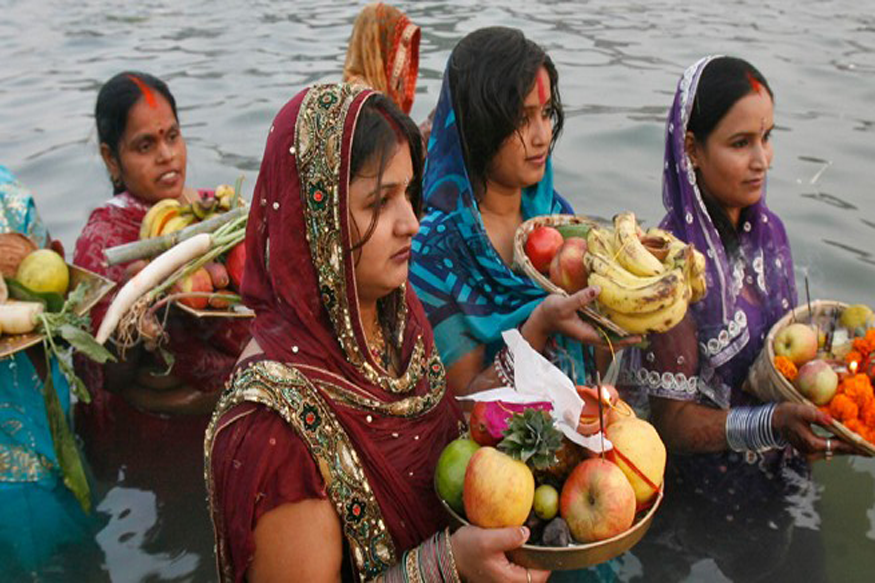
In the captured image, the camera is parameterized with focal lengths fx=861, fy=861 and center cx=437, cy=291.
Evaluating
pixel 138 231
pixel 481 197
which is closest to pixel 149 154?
pixel 138 231

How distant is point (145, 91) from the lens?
4297mm

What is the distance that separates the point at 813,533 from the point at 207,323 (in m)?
2.91

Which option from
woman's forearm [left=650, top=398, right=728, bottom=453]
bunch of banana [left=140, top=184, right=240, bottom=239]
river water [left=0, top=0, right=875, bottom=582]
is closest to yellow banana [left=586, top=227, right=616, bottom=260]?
woman's forearm [left=650, top=398, right=728, bottom=453]

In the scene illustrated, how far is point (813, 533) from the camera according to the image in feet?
12.5

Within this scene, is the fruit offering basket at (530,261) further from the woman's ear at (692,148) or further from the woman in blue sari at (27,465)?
the woman in blue sari at (27,465)

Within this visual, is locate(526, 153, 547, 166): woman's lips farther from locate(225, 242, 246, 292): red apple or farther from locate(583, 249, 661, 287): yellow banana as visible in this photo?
locate(225, 242, 246, 292): red apple

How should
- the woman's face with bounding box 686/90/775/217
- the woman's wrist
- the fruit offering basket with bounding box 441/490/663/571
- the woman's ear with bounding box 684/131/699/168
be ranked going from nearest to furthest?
the fruit offering basket with bounding box 441/490/663/571, the woman's wrist, the woman's face with bounding box 686/90/775/217, the woman's ear with bounding box 684/131/699/168

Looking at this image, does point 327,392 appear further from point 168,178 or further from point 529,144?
point 168,178

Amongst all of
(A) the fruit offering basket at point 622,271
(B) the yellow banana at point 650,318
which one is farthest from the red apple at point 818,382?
(B) the yellow banana at point 650,318

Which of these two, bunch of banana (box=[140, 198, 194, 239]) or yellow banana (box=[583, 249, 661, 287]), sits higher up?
yellow banana (box=[583, 249, 661, 287])

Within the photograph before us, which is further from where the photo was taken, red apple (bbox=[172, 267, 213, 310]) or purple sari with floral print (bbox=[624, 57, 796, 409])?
red apple (bbox=[172, 267, 213, 310])

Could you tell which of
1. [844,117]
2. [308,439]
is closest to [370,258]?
[308,439]

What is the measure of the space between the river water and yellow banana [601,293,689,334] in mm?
1403

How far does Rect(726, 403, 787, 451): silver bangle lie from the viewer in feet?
10.4
